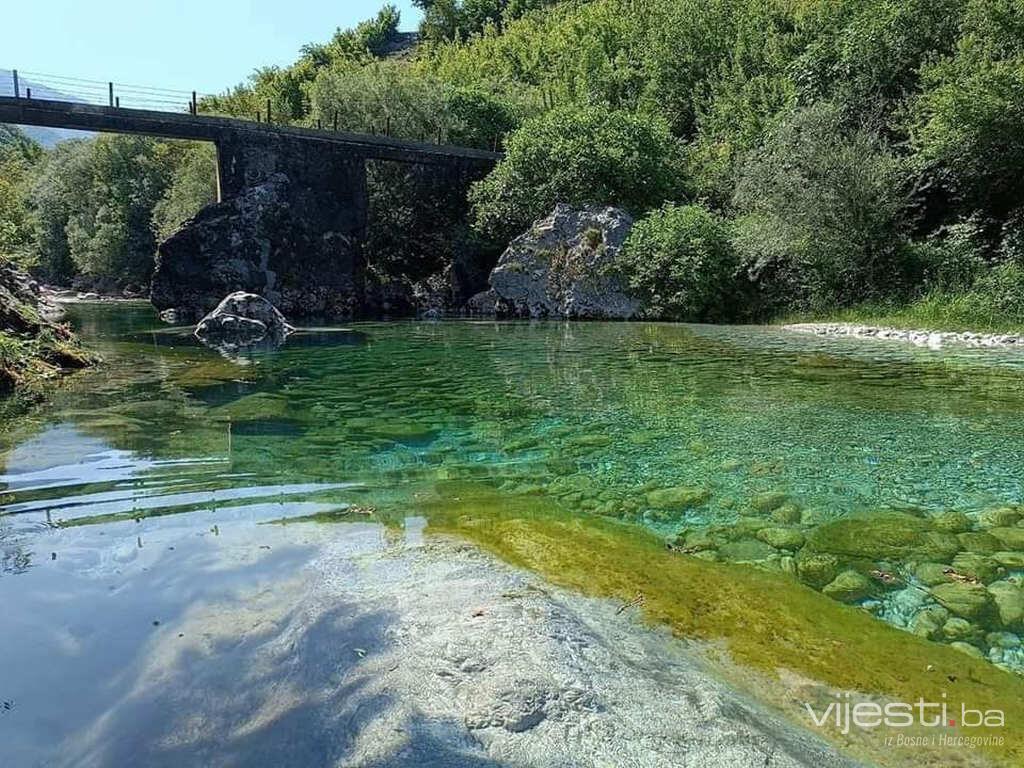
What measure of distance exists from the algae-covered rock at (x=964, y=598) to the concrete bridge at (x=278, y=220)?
32.2m

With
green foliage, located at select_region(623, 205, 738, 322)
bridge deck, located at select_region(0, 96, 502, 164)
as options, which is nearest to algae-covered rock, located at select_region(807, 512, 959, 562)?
green foliage, located at select_region(623, 205, 738, 322)

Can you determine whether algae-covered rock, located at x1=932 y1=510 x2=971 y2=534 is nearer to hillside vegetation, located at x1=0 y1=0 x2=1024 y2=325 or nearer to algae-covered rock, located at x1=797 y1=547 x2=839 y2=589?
algae-covered rock, located at x1=797 y1=547 x2=839 y2=589

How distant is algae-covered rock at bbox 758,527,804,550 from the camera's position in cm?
535

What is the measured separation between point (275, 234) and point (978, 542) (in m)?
32.8

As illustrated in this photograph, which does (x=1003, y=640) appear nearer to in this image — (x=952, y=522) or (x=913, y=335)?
(x=952, y=522)

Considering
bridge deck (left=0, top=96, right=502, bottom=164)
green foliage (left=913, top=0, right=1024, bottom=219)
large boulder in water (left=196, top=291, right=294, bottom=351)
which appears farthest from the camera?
bridge deck (left=0, top=96, right=502, bottom=164)

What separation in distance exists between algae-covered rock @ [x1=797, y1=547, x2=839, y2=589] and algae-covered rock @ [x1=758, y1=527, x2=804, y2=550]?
152 mm

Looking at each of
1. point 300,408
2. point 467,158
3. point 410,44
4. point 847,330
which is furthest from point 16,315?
point 410,44

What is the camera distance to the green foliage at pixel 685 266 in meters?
26.5

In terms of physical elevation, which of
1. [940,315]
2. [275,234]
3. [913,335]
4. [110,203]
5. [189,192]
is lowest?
[913,335]

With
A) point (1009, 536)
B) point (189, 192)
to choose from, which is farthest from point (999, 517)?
point (189, 192)

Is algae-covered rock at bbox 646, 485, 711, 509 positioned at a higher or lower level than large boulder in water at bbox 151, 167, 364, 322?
lower

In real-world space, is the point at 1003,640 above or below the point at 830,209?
below

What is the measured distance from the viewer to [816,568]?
491 centimetres
